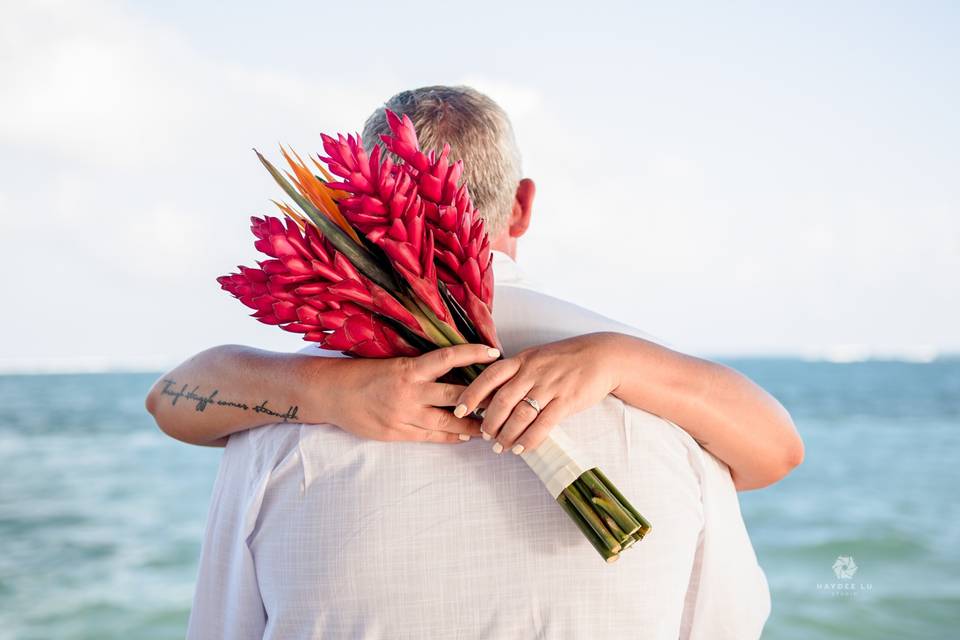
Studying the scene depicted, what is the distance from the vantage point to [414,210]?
1.21 metres

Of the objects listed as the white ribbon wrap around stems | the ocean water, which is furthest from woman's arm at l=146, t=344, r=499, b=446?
the ocean water

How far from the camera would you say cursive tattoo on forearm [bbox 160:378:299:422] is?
1428 mm

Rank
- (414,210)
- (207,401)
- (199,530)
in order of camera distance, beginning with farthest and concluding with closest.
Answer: (199,530) < (207,401) < (414,210)

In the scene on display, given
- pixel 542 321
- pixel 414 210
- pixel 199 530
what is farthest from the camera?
pixel 199 530

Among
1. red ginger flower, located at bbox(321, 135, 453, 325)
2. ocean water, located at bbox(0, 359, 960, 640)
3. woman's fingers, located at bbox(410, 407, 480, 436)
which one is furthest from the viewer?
ocean water, located at bbox(0, 359, 960, 640)

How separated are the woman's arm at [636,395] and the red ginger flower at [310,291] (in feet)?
0.60

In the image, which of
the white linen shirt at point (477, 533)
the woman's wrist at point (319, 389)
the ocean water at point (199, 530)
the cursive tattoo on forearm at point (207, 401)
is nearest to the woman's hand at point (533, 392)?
Result: the white linen shirt at point (477, 533)

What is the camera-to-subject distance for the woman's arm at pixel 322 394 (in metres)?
1.29

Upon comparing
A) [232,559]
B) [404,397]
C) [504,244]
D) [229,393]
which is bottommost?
[232,559]

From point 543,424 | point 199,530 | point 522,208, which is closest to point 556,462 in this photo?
point 543,424

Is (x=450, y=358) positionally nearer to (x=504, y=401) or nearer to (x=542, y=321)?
(x=504, y=401)

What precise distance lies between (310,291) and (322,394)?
8.0 inches

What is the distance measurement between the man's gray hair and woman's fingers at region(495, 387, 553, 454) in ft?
1.37

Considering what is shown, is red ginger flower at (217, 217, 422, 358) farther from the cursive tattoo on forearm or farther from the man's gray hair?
the man's gray hair
